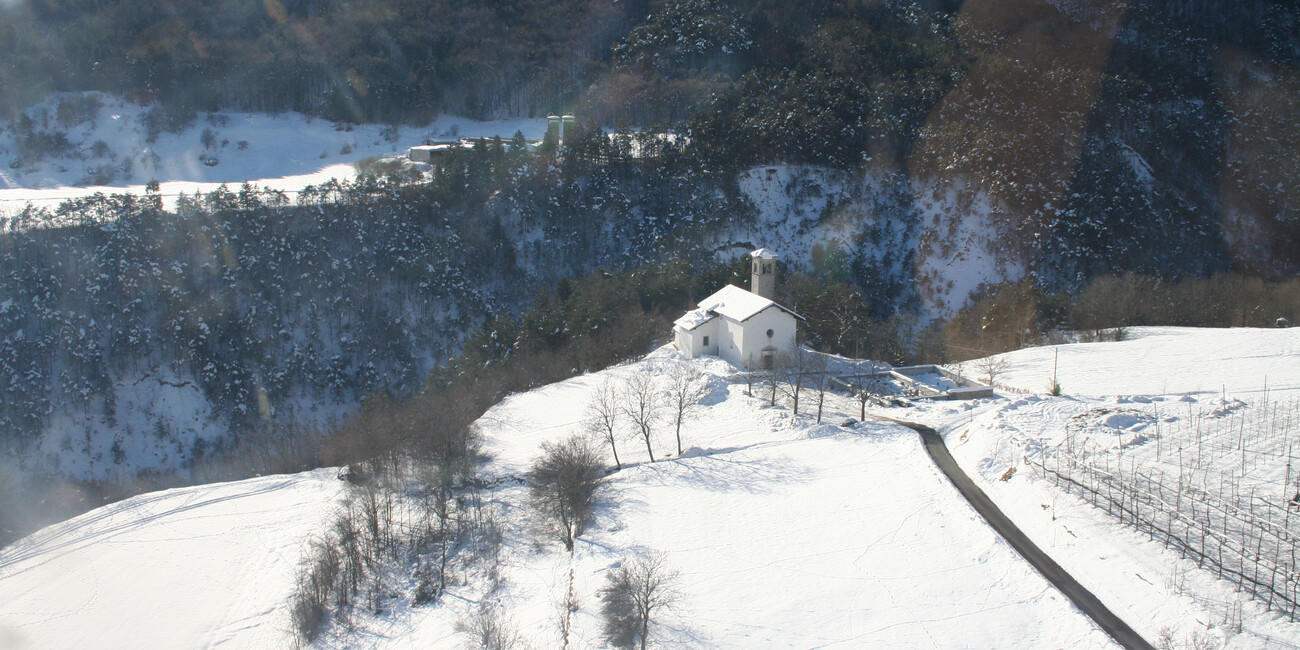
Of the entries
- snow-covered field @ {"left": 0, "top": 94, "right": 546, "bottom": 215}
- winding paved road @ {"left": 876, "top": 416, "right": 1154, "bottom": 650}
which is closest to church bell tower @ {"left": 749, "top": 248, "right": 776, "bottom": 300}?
winding paved road @ {"left": 876, "top": 416, "right": 1154, "bottom": 650}

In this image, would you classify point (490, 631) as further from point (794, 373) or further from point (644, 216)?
point (644, 216)

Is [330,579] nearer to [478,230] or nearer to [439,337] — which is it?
[439,337]

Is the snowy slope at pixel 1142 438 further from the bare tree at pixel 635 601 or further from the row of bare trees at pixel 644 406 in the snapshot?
the bare tree at pixel 635 601

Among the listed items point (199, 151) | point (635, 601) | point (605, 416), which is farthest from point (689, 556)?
point (199, 151)

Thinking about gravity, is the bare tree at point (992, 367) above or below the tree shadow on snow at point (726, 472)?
above

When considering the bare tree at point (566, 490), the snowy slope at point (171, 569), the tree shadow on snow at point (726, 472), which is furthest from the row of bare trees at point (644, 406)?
the snowy slope at point (171, 569)

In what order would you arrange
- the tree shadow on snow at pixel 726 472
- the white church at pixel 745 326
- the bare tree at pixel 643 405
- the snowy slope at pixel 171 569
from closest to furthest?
the snowy slope at pixel 171 569 → the tree shadow on snow at pixel 726 472 → the bare tree at pixel 643 405 → the white church at pixel 745 326
